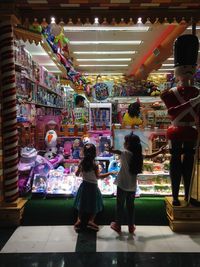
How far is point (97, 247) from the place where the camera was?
10.3 ft

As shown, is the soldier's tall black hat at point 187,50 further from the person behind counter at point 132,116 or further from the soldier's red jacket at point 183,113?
the person behind counter at point 132,116

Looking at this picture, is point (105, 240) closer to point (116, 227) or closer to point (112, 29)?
point (116, 227)

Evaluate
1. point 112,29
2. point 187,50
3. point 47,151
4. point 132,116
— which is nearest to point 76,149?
point 47,151

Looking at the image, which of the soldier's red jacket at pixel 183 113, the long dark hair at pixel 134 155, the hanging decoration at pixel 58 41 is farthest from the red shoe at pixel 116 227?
the hanging decoration at pixel 58 41

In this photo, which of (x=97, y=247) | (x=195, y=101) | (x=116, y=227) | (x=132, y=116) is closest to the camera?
(x=97, y=247)

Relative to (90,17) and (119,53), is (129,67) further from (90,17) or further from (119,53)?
(90,17)

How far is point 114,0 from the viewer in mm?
3406

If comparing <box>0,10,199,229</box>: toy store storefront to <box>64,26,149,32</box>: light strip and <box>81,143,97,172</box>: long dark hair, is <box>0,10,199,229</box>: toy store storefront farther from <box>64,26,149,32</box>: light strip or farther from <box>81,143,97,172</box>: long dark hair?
<box>64,26,149,32</box>: light strip

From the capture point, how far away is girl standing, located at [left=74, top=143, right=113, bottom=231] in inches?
139

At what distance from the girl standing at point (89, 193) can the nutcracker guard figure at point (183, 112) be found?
952 millimetres

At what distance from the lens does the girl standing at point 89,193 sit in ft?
11.6

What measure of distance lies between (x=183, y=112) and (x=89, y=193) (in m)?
1.49

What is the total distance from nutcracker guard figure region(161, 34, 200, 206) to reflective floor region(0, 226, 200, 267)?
1.76 ft

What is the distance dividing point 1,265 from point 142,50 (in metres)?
7.83
